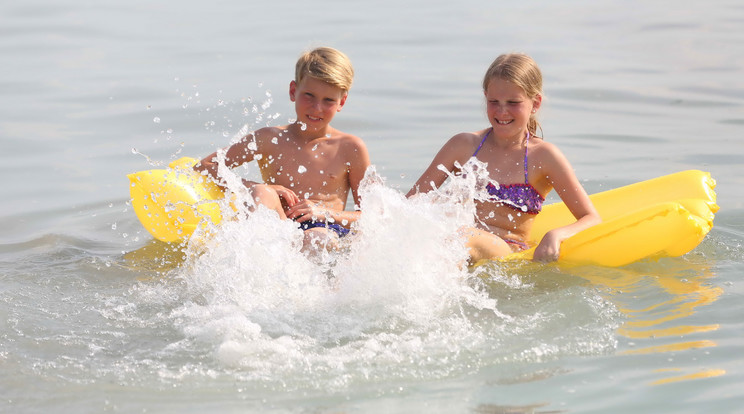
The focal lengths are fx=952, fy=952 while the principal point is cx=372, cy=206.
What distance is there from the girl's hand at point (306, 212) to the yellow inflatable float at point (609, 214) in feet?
1.57

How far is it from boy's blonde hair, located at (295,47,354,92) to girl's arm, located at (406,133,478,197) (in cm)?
61

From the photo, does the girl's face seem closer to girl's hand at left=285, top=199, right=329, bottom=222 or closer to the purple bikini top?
the purple bikini top

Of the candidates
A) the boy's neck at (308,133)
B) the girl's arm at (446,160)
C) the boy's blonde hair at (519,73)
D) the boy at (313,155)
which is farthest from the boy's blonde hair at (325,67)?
the boy's blonde hair at (519,73)

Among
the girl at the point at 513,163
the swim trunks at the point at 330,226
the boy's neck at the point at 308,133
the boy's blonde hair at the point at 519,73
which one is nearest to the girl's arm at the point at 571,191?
the girl at the point at 513,163

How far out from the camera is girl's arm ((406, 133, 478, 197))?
4.89 metres

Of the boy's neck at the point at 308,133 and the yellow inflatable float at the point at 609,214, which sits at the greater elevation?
the boy's neck at the point at 308,133

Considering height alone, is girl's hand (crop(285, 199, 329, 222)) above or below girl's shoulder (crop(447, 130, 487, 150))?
below

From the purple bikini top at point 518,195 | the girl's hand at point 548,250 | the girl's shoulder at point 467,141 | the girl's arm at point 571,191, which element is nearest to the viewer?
the girl's hand at point 548,250

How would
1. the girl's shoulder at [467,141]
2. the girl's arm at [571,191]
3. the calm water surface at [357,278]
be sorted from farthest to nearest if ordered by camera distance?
the girl's shoulder at [467,141] < the girl's arm at [571,191] < the calm water surface at [357,278]

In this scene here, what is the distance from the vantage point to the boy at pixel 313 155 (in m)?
4.81

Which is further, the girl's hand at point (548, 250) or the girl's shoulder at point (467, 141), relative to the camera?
the girl's shoulder at point (467, 141)

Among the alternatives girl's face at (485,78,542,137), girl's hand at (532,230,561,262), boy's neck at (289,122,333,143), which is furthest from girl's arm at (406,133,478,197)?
girl's hand at (532,230,561,262)

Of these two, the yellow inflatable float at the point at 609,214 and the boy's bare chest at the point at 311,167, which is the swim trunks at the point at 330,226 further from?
the yellow inflatable float at the point at 609,214

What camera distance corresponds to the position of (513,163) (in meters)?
4.84
